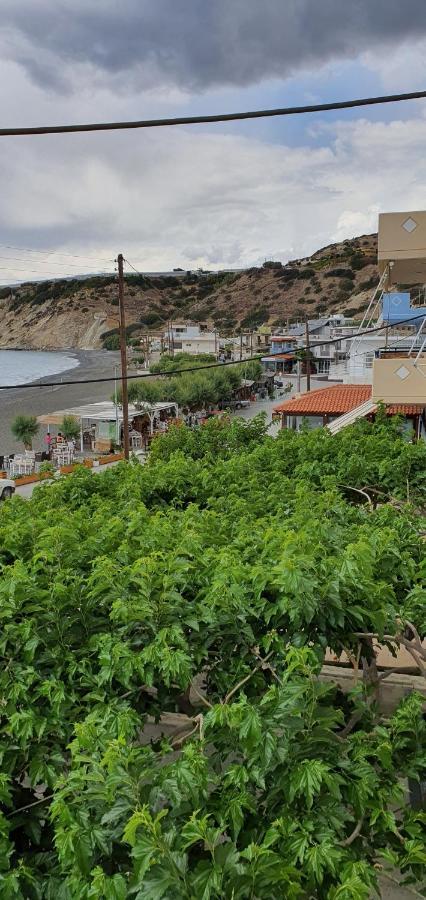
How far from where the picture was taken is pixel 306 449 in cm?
936

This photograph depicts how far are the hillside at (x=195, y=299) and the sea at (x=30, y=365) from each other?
24.0 feet

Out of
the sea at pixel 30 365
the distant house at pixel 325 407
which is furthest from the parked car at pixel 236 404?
the sea at pixel 30 365

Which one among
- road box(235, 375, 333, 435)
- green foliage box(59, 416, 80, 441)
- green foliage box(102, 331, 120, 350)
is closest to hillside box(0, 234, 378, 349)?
green foliage box(102, 331, 120, 350)

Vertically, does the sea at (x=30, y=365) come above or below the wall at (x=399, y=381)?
below

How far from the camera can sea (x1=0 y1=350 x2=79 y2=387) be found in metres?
93.8

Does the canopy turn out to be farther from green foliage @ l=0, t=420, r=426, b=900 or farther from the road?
green foliage @ l=0, t=420, r=426, b=900

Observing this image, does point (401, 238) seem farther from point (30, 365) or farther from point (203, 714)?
point (30, 365)

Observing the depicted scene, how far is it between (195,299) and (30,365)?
42551 millimetres

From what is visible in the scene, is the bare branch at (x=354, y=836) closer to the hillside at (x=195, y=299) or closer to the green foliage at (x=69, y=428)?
the green foliage at (x=69, y=428)

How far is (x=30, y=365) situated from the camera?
118688mm

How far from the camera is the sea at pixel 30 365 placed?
9380 cm

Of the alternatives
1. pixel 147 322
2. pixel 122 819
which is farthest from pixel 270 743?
pixel 147 322

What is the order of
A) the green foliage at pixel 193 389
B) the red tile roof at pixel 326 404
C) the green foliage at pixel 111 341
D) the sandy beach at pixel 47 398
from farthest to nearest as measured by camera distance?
the green foliage at pixel 111 341, the green foliage at pixel 193 389, the sandy beach at pixel 47 398, the red tile roof at pixel 326 404

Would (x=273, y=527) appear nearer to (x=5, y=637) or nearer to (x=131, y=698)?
(x=131, y=698)
